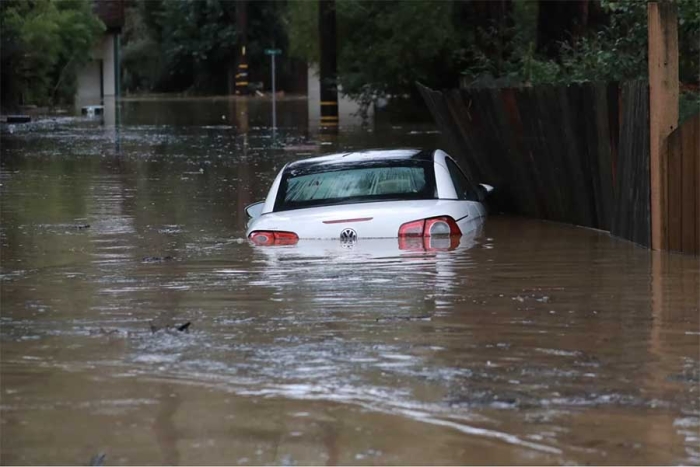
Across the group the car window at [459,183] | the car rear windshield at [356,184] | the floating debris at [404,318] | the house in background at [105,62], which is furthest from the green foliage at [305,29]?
the floating debris at [404,318]

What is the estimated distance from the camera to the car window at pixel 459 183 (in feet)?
43.5

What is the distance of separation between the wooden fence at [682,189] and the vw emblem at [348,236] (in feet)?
8.66

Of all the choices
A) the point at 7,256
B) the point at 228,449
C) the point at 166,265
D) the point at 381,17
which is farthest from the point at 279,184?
the point at 381,17

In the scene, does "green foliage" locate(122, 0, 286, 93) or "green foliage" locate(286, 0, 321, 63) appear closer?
"green foliage" locate(286, 0, 321, 63)

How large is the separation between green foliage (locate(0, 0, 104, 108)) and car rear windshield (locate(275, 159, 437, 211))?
108 ft

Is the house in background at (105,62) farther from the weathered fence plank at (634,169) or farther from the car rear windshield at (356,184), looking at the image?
the weathered fence plank at (634,169)

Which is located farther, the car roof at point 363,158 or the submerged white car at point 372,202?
the car roof at point 363,158

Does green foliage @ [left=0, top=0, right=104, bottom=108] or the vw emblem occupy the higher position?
green foliage @ [left=0, top=0, right=104, bottom=108]

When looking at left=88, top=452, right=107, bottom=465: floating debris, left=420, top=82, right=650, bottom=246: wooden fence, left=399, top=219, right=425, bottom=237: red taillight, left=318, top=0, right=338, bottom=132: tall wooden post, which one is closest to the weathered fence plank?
left=420, top=82, right=650, bottom=246: wooden fence

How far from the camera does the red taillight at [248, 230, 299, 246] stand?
12.5 meters

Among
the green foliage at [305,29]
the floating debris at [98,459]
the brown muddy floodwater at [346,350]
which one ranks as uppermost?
the green foliage at [305,29]

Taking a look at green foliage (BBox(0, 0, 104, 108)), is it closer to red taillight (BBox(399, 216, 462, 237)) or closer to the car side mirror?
the car side mirror

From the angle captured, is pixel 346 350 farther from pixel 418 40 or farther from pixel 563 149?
pixel 418 40

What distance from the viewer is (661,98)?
39.3 feet
